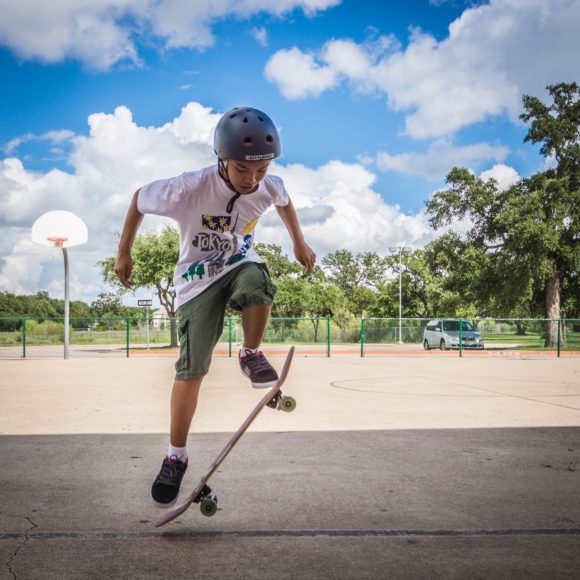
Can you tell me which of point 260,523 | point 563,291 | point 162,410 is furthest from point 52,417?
point 563,291

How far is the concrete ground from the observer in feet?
8.64

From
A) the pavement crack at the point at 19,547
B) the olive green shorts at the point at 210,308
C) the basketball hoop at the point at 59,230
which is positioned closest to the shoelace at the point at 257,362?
the olive green shorts at the point at 210,308

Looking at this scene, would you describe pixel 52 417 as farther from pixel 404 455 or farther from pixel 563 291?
pixel 563 291

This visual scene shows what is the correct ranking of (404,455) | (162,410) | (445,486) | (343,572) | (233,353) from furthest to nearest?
(233,353)
(162,410)
(404,455)
(445,486)
(343,572)

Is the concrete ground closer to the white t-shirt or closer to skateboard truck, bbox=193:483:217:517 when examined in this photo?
skateboard truck, bbox=193:483:217:517

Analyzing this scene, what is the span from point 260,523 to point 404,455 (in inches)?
83.8

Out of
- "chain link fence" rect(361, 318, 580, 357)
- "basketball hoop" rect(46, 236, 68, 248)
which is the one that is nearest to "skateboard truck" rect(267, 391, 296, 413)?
"basketball hoop" rect(46, 236, 68, 248)

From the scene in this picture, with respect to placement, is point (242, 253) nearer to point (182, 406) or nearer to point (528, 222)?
point (182, 406)

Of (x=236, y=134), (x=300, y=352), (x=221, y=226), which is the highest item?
(x=236, y=134)

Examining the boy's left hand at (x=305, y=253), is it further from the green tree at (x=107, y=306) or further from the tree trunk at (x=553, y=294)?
the green tree at (x=107, y=306)

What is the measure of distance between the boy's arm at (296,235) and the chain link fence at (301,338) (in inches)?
777

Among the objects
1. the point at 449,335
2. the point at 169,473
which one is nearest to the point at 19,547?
the point at 169,473

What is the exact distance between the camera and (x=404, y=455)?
5.01 metres

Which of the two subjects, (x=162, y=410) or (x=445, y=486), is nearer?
(x=445, y=486)
